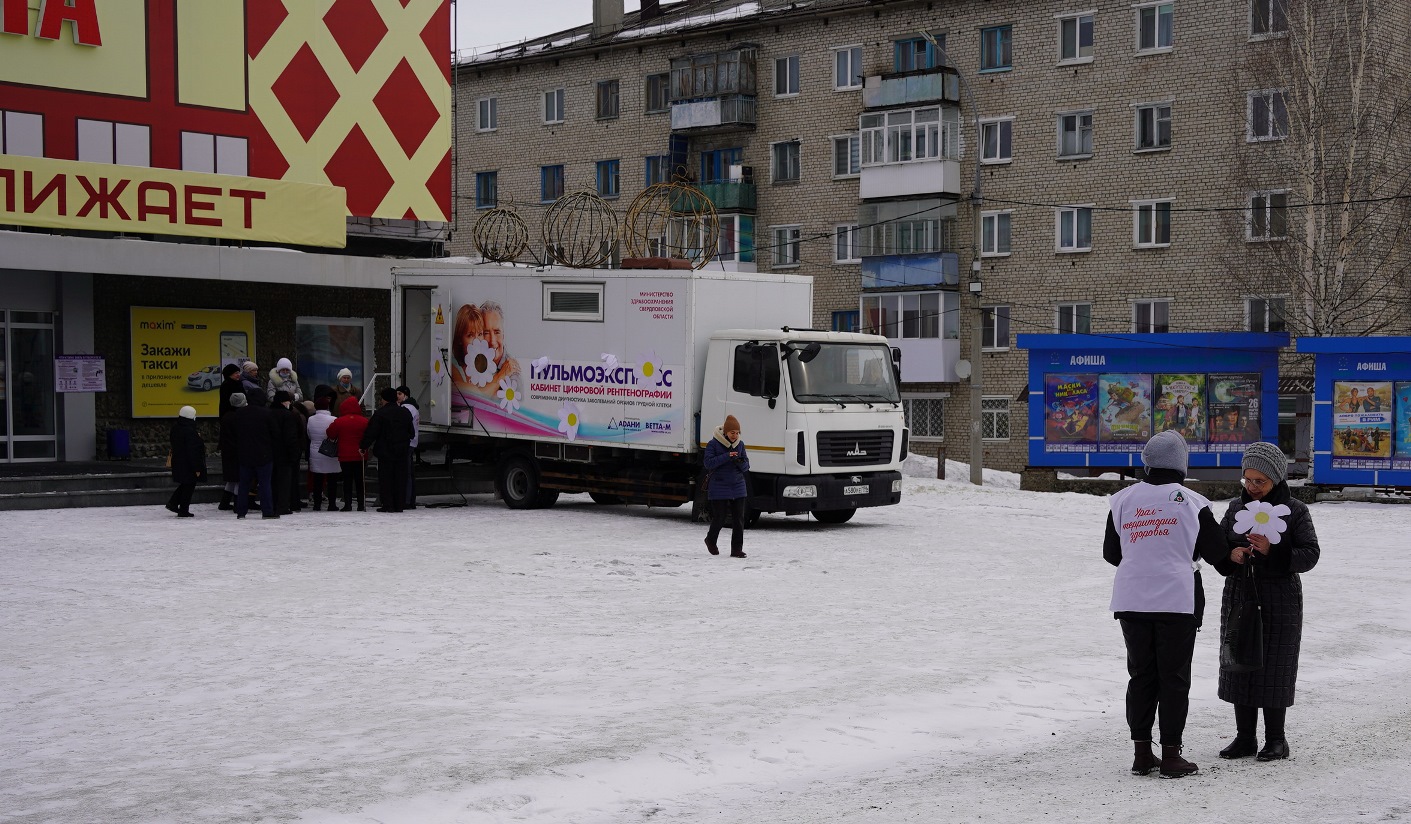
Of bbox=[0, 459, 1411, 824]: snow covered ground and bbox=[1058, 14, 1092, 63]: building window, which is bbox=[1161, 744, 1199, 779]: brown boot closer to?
bbox=[0, 459, 1411, 824]: snow covered ground

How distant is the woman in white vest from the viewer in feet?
24.0

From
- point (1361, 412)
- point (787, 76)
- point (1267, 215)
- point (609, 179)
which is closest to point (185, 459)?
point (1361, 412)

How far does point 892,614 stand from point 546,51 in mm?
48694

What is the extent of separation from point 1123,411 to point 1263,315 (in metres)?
14.0

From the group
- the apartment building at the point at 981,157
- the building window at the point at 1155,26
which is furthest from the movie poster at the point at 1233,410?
the building window at the point at 1155,26

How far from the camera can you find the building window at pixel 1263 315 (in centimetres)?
4259

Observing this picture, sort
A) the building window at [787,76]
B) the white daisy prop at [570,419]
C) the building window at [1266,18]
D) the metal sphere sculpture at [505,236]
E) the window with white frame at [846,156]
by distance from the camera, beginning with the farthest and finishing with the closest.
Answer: the building window at [787,76] → the window with white frame at [846,156] → the building window at [1266,18] → the metal sphere sculpture at [505,236] → the white daisy prop at [570,419]

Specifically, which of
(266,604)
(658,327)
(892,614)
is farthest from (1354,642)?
(658,327)

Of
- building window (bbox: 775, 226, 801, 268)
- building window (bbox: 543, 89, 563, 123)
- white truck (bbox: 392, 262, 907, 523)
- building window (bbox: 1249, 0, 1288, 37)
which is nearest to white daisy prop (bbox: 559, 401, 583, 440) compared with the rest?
white truck (bbox: 392, 262, 907, 523)

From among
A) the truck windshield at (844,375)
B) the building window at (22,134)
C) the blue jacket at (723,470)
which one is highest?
the building window at (22,134)

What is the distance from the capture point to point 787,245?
53.1 m

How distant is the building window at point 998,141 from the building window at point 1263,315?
8.79m

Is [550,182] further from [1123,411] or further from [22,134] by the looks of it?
[22,134]

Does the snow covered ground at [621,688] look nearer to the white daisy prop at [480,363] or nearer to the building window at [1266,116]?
the white daisy prop at [480,363]
